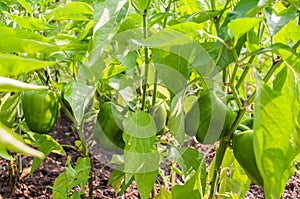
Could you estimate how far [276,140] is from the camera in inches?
19.7

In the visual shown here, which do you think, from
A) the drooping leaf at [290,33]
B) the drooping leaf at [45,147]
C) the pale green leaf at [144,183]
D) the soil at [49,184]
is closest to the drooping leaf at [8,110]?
the drooping leaf at [45,147]

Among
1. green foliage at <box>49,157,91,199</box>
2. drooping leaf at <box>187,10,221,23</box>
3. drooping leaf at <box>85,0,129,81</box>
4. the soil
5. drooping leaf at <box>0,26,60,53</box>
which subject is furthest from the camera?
the soil

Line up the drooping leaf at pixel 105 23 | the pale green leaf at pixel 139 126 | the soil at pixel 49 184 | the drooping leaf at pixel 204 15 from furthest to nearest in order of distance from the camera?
the soil at pixel 49 184
the pale green leaf at pixel 139 126
the drooping leaf at pixel 204 15
the drooping leaf at pixel 105 23

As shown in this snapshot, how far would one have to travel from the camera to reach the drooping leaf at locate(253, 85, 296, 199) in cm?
49

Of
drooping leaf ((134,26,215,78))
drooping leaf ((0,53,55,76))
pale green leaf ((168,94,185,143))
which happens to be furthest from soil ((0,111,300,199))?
drooping leaf ((0,53,55,76))

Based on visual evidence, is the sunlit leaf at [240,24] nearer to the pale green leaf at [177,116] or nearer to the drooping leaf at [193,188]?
the pale green leaf at [177,116]

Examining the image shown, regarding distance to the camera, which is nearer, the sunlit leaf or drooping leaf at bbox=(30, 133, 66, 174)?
the sunlit leaf

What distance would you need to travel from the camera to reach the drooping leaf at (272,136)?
0.49m

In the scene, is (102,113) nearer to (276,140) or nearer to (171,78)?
(171,78)

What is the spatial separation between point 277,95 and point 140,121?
37 centimetres

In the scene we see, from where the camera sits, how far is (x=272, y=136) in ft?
1.64

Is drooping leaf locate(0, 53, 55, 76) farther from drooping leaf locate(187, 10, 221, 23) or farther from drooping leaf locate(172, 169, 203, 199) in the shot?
drooping leaf locate(172, 169, 203, 199)

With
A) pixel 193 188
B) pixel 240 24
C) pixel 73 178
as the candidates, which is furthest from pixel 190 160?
pixel 240 24

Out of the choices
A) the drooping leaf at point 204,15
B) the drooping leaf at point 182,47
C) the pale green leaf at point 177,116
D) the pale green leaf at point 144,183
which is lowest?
the pale green leaf at point 144,183
